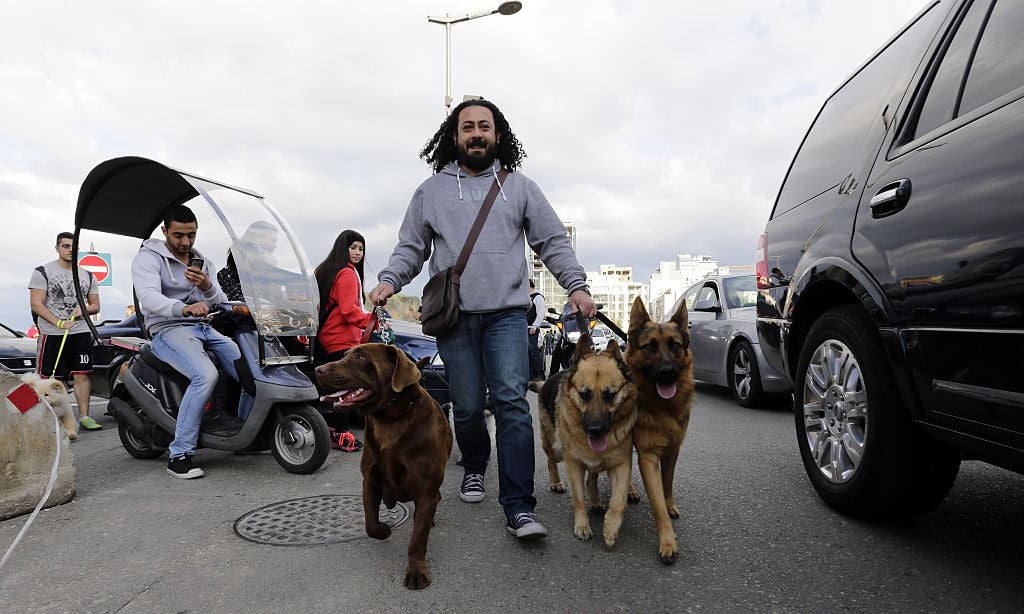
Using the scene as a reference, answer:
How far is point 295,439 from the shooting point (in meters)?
4.71

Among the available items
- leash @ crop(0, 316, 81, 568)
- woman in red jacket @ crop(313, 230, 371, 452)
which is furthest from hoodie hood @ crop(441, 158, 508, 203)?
leash @ crop(0, 316, 81, 568)

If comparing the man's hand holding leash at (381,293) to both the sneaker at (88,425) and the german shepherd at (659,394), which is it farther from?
the sneaker at (88,425)

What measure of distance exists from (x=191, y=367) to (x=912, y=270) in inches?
184

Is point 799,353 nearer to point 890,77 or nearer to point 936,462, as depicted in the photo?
point 936,462

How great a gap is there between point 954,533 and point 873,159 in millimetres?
1851

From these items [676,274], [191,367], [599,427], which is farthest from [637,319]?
[676,274]

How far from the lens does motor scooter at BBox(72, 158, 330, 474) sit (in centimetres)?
463

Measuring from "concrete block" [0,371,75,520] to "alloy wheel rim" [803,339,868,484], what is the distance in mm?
4417

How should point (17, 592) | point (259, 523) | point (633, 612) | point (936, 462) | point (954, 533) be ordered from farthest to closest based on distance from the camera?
point (259, 523), point (954, 533), point (936, 462), point (17, 592), point (633, 612)

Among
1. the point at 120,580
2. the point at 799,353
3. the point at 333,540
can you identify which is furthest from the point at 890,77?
the point at 120,580

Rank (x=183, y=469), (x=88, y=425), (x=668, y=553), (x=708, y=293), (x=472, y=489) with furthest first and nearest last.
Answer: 1. (x=708, y=293)
2. (x=88, y=425)
3. (x=183, y=469)
4. (x=472, y=489)
5. (x=668, y=553)

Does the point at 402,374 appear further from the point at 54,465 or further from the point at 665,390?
the point at 54,465

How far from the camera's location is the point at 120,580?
266 centimetres

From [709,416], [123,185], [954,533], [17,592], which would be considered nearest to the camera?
[17,592]
